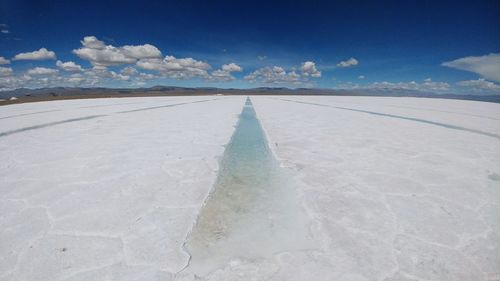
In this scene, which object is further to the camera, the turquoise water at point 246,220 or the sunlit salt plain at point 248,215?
the turquoise water at point 246,220

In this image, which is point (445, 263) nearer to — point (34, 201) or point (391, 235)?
point (391, 235)

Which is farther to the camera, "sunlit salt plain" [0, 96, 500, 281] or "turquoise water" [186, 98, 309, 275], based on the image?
"turquoise water" [186, 98, 309, 275]

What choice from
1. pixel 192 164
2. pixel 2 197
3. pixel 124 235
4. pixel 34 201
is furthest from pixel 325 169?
pixel 2 197
